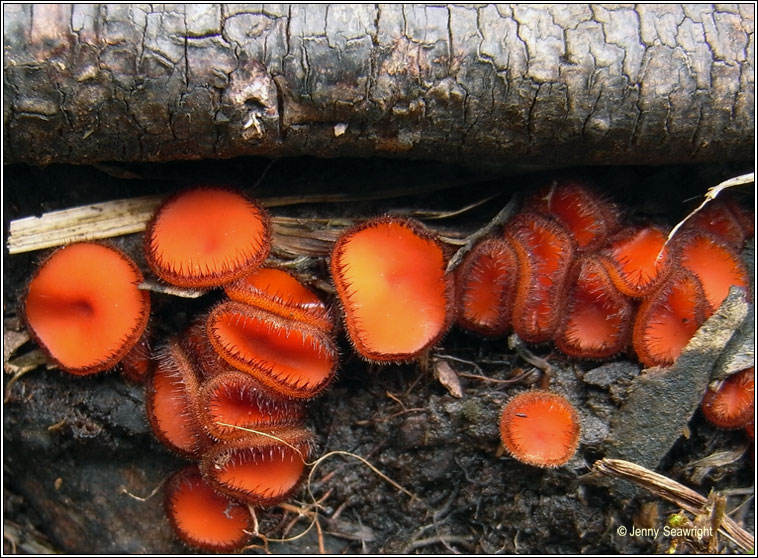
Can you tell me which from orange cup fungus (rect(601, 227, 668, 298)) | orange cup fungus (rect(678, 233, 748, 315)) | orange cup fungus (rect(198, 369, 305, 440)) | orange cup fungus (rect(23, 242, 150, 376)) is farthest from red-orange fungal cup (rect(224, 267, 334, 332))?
orange cup fungus (rect(678, 233, 748, 315))

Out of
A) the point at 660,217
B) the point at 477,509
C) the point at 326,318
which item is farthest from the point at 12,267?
the point at 660,217

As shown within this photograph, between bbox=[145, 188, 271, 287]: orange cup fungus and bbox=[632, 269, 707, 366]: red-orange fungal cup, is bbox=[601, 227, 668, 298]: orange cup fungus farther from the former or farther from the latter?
bbox=[145, 188, 271, 287]: orange cup fungus

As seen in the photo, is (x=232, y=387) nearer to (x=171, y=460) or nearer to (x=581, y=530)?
(x=171, y=460)

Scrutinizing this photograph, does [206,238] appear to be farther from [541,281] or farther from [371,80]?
[541,281]

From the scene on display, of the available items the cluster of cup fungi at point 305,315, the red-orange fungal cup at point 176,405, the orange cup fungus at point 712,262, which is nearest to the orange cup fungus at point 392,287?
the cluster of cup fungi at point 305,315

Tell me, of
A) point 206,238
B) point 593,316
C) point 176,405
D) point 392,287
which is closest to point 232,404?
point 176,405

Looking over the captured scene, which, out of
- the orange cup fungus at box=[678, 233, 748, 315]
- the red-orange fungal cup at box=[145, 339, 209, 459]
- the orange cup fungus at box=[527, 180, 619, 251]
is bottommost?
the red-orange fungal cup at box=[145, 339, 209, 459]

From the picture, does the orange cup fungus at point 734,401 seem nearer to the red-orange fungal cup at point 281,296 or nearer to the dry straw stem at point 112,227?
the dry straw stem at point 112,227

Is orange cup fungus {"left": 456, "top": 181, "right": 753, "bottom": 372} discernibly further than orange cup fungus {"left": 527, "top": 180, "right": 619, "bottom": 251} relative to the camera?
No
